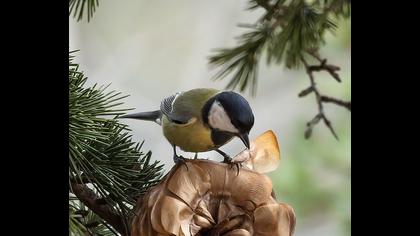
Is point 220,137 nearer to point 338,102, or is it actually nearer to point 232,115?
point 232,115

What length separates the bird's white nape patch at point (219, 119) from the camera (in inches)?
16.3

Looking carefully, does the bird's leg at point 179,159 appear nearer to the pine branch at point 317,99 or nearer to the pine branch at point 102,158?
the pine branch at point 102,158

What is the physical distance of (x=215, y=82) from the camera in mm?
509

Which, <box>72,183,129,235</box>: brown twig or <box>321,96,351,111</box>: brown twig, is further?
<box>321,96,351,111</box>: brown twig

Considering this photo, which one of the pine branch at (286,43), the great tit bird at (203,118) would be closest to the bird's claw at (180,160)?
the great tit bird at (203,118)

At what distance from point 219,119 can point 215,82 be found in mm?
89

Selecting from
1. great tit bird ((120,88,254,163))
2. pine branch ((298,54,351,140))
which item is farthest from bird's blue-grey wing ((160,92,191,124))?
pine branch ((298,54,351,140))

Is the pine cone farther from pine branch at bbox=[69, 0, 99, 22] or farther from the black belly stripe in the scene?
pine branch at bbox=[69, 0, 99, 22]

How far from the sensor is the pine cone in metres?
0.39

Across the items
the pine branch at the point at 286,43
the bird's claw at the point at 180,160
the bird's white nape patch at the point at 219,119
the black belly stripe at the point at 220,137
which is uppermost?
the pine branch at the point at 286,43

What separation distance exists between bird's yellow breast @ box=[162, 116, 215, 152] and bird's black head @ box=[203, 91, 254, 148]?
0.4 inches

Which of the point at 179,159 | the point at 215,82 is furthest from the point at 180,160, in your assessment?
the point at 215,82
